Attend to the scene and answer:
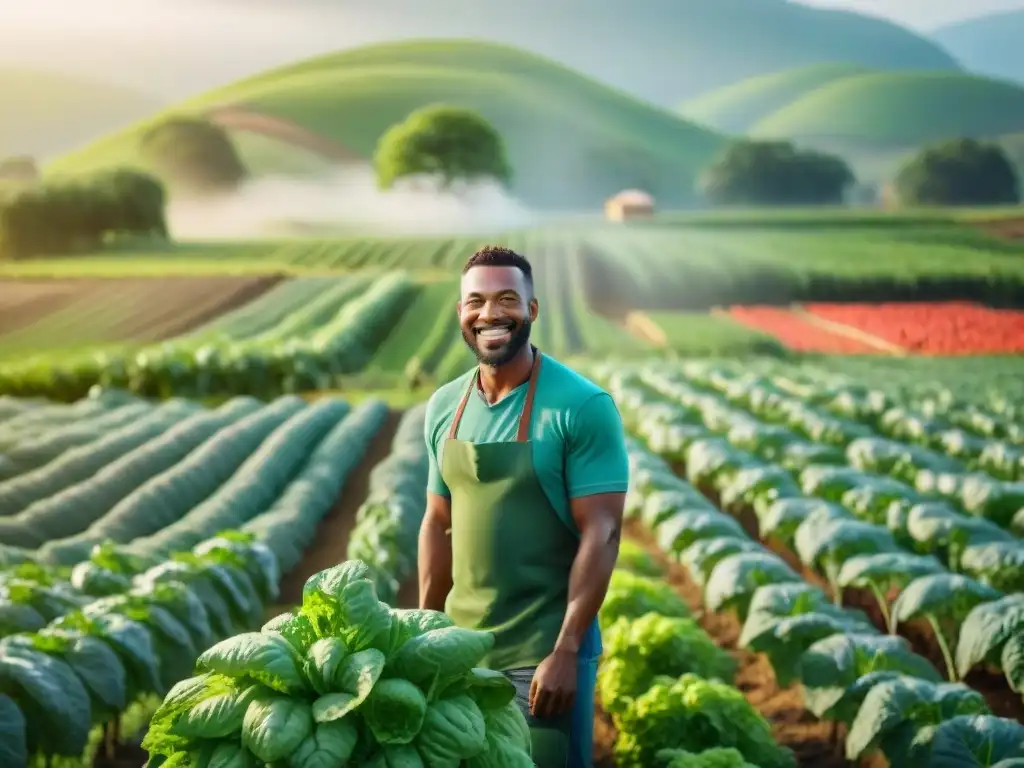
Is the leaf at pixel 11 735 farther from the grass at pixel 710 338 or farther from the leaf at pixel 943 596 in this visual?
the grass at pixel 710 338

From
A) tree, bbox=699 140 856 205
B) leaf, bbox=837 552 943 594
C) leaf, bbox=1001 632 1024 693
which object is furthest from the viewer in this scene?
tree, bbox=699 140 856 205

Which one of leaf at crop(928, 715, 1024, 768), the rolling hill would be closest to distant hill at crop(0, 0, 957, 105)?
the rolling hill

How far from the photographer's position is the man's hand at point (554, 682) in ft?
7.61

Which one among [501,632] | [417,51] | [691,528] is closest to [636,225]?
[417,51]

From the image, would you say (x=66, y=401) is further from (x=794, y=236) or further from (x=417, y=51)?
(x=794, y=236)

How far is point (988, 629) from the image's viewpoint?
4074mm

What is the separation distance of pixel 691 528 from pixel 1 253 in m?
11.5

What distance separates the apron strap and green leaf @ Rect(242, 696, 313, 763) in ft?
2.34

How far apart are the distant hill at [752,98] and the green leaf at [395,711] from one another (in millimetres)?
15453

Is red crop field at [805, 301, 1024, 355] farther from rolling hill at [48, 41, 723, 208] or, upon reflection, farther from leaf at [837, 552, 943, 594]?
leaf at [837, 552, 943, 594]

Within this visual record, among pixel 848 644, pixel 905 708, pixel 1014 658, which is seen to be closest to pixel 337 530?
pixel 848 644

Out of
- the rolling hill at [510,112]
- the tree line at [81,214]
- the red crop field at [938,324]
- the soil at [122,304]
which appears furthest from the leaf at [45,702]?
the rolling hill at [510,112]

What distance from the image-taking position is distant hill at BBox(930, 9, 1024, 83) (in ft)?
44.3

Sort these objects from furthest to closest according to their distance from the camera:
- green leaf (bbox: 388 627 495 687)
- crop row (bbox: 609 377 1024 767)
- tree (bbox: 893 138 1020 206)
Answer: tree (bbox: 893 138 1020 206) < crop row (bbox: 609 377 1024 767) < green leaf (bbox: 388 627 495 687)
